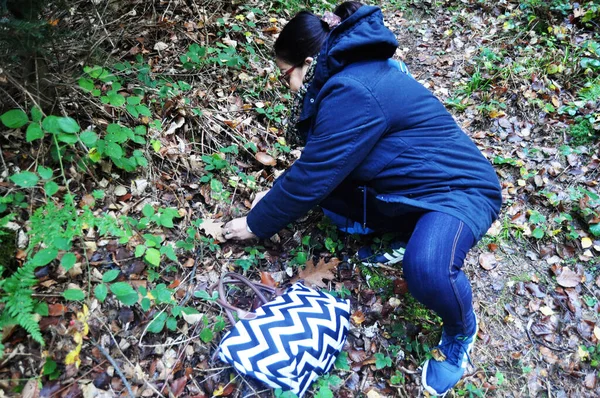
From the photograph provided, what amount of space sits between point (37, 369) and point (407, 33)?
18.8 ft

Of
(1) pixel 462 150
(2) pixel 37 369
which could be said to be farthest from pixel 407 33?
(2) pixel 37 369

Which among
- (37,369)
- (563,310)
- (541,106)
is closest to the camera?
(37,369)

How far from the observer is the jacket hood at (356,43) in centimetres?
208

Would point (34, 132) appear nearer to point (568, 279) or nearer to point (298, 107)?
point (298, 107)

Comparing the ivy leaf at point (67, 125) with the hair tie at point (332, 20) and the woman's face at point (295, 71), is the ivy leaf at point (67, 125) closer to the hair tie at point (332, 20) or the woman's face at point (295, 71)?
the woman's face at point (295, 71)

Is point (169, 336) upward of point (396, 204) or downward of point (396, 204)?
downward

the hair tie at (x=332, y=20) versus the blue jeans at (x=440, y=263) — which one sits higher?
the hair tie at (x=332, y=20)

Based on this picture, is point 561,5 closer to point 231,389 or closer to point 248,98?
point 248,98

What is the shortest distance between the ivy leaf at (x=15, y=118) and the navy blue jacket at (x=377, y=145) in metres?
1.37

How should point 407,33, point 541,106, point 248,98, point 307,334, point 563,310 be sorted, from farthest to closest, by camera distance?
point 407,33 → point 541,106 → point 248,98 → point 563,310 → point 307,334

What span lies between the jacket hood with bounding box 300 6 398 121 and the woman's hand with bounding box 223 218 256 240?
3.53 feet

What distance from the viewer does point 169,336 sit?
227cm

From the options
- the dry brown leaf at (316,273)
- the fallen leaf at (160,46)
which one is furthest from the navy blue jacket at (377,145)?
the fallen leaf at (160,46)

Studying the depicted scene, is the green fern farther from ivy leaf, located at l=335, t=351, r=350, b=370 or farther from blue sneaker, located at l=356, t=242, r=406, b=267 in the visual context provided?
blue sneaker, located at l=356, t=242, r=406, b=267
